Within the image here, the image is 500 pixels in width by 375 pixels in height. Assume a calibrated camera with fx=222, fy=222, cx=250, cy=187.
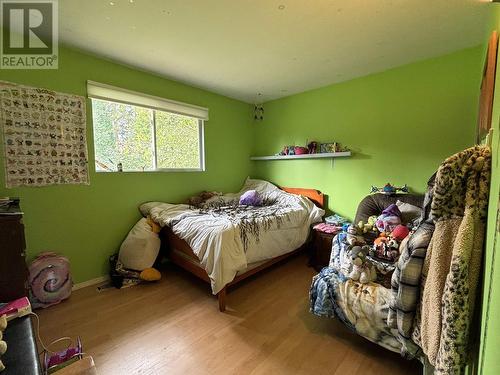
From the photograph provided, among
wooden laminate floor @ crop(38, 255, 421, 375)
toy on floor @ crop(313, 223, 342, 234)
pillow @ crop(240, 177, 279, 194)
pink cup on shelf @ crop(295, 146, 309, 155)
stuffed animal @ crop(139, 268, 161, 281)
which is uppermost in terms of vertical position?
pink cup on shelf @ crop(295, 146, 309, 155)

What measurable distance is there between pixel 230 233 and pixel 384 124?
92.1 inches

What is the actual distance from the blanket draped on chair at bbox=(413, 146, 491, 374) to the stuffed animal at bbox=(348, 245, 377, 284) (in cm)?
56

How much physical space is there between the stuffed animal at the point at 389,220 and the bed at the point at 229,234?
97 cm

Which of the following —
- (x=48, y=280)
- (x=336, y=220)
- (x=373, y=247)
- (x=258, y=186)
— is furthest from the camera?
(x=258, y=186)

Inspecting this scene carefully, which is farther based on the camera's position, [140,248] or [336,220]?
[336,220]

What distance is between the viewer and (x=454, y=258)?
79 centimetres

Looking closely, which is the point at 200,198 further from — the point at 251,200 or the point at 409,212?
the point at 409,212

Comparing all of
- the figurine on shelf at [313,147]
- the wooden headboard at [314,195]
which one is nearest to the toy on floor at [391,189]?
the wooden headboard at [314,195]

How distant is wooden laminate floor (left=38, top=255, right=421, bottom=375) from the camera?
1455 millimetres

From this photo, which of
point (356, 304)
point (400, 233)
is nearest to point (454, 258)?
point (356, 304)

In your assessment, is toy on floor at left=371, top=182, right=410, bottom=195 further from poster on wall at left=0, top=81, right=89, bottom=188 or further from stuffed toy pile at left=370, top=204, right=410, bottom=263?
poster on wall at left=0, top=81, right=89, bottom=188

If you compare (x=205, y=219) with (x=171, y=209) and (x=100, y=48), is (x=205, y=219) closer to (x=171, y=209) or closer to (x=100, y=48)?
(x=171, y=209)

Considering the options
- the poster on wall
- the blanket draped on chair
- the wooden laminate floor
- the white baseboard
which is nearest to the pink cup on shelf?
the wooden laminate floor

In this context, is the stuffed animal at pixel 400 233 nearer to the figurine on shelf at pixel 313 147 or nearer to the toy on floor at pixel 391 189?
the toy on floor at pixel 391 189
